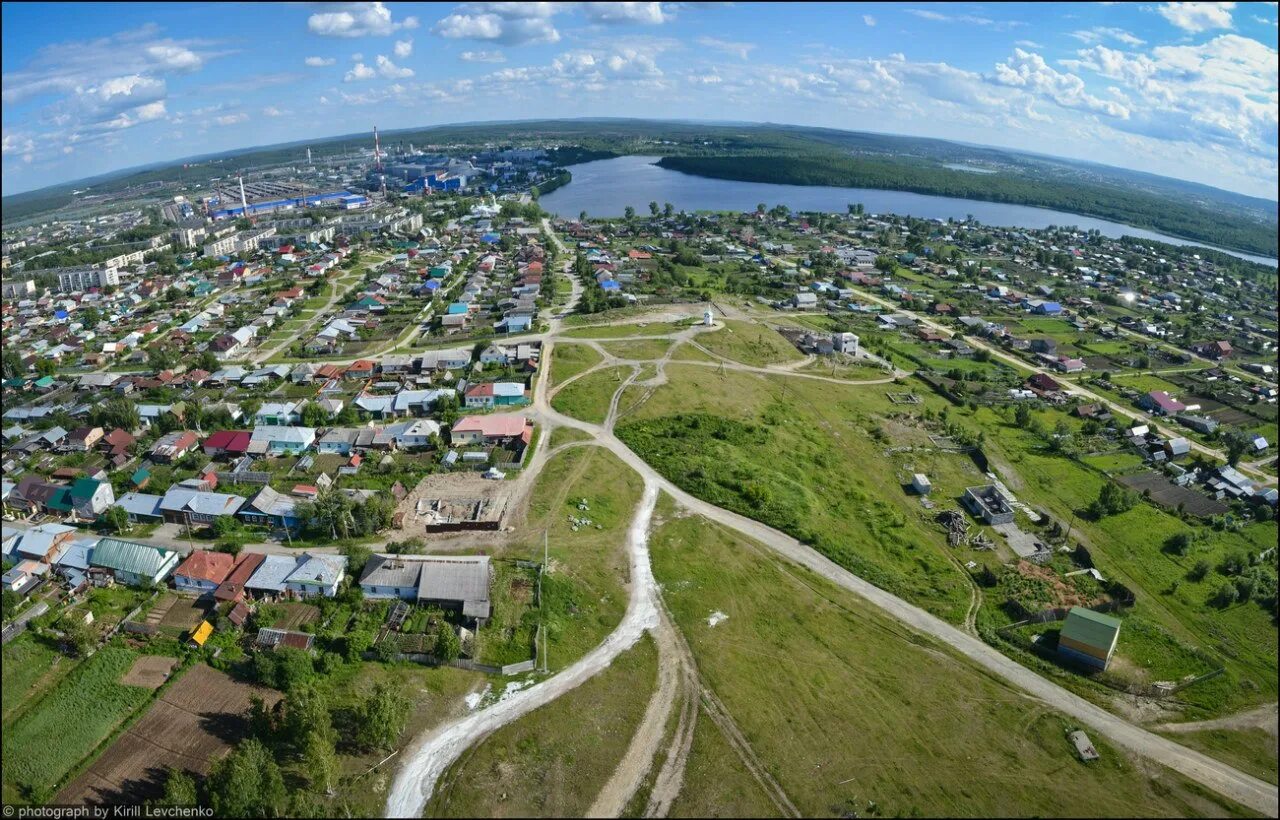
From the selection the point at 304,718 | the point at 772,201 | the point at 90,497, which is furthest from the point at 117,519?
the point at 772,201

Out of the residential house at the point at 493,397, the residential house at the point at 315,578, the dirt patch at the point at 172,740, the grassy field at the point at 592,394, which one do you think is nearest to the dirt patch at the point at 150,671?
the dirt patch at the point at 172,740

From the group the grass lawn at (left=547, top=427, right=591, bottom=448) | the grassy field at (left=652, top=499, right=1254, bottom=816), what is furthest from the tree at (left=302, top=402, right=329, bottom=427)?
the grassy field at (left=652, top=499, right=1254, bottom=816)

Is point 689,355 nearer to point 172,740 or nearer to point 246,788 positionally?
point 172,740

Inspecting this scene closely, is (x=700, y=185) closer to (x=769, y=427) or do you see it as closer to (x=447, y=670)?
(x=769, y=427)

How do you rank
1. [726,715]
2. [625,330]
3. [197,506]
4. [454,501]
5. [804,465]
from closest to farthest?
[726,715] < [197,506] < [454,501] < [804,465] < [625,330]

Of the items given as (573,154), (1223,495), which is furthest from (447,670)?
(573,154)

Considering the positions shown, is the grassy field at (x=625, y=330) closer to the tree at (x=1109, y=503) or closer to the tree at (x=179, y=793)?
the tree at (x=1109, y=503)

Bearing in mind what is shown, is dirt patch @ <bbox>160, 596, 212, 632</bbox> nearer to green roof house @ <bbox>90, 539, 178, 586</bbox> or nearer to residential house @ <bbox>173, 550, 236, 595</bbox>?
residential house @ <bbox>173, 550, 236, 595</bbox>
